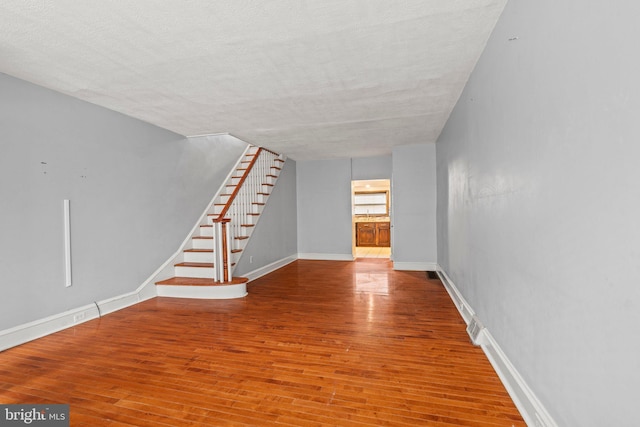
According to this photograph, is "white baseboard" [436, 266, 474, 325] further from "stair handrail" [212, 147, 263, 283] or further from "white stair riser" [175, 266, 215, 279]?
"white stair riser" [175, 266, 215, 279]

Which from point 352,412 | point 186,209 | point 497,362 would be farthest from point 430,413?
point 186,209

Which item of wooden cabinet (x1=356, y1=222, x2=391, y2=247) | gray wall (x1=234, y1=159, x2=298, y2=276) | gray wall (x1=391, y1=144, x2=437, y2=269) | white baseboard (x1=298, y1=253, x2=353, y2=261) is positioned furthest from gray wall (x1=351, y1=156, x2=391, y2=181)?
wooden cabinet (x1=356, y1=222, x2=391, y2=247)

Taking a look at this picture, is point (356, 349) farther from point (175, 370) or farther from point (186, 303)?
point (186, 303)

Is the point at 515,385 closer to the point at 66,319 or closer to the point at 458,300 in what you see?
the point at 458,300

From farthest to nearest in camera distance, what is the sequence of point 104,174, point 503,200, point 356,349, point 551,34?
point 104,174
point 356,349
point 503,200
point 551,34

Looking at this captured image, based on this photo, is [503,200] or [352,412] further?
[503,200]

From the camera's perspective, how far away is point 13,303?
3.14 meters

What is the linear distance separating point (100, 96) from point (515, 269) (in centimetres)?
472

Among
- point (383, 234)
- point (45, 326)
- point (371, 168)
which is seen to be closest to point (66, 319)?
point (45, 326)

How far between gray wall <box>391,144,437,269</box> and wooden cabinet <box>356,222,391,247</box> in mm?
3772

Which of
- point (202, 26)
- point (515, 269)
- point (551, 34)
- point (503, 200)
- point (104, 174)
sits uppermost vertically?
point (202, 26)

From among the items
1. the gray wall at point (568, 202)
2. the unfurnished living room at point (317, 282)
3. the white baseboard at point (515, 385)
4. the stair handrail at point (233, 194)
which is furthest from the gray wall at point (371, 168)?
the gray wall at point (568, 202)

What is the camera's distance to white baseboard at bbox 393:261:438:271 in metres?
6.82

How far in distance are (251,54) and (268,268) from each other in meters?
4.91
